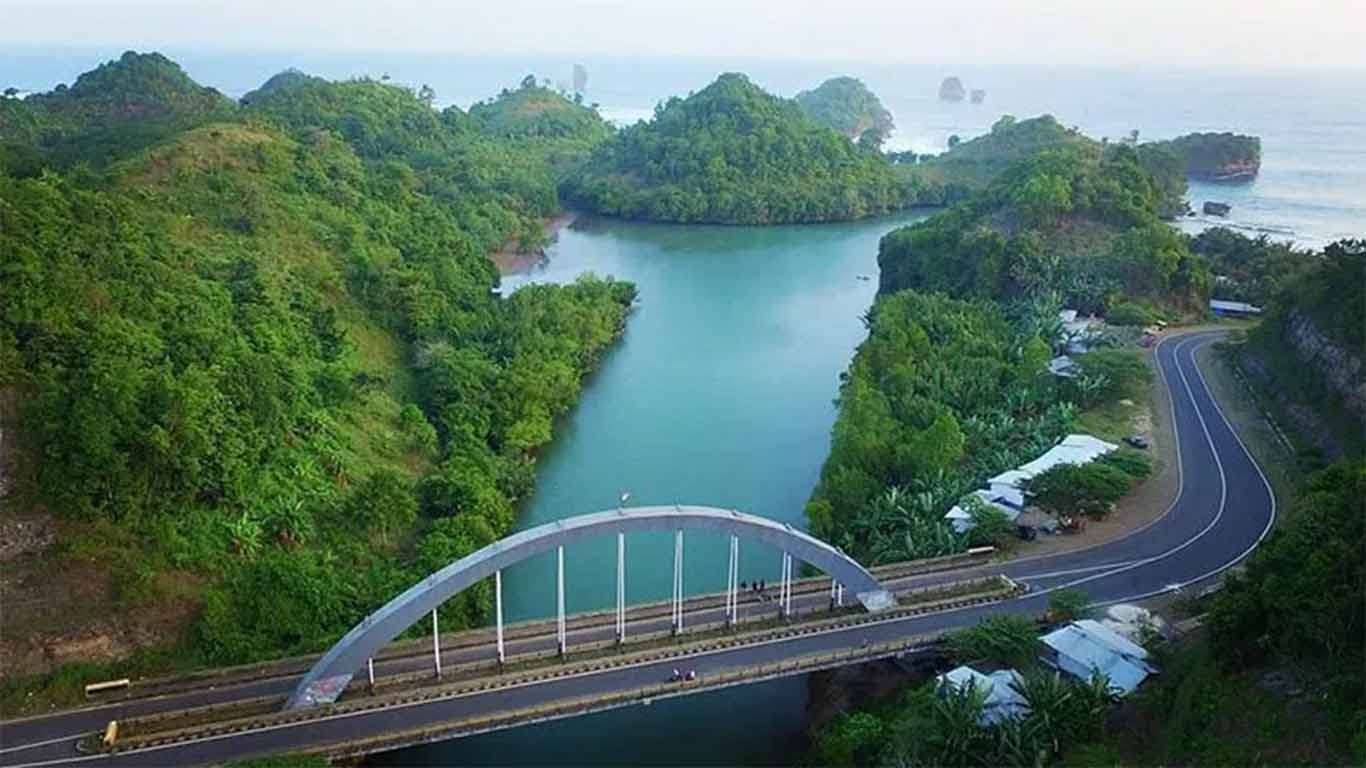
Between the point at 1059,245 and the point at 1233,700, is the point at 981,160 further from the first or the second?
the point at 1233,700

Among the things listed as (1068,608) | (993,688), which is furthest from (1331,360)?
(993,688)

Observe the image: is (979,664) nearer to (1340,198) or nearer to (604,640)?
(604,640)

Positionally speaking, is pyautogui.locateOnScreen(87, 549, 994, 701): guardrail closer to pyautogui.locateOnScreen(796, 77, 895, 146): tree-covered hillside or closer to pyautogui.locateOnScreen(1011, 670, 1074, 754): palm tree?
pyautogui.locateOnScreen(1011, 670, 1074, 754): palm tree

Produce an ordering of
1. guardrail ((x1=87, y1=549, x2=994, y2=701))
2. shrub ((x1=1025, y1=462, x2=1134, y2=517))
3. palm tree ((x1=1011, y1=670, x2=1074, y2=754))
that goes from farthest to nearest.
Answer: shrub ((x1=1025, y1=462, x2=1134, y2=517)), guardrail ((x1=87, y1=549, x2=994, y2=701)), palm tree ((x1=1011, y1=670, x2=1074, y2=754))

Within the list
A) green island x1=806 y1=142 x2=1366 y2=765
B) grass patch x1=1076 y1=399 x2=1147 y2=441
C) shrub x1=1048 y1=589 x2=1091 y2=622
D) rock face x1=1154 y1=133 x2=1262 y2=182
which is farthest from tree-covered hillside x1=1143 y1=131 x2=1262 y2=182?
shrub x1=1048 y1=589 x2=1091 y2=622

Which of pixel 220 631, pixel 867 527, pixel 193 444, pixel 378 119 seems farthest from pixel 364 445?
pixel 378 119
